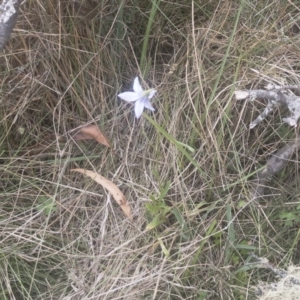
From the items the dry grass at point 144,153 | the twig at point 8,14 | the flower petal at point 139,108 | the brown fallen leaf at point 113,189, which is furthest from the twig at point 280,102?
the twig at point 8,14

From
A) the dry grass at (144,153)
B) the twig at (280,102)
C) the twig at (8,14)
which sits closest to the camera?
the twig at (8,14)

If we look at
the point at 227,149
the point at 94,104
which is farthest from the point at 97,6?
the point at 227,149

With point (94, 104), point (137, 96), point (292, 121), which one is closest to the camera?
point (137, 96)

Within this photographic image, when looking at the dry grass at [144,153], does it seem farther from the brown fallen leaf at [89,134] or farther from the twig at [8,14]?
the twig at [8,14]

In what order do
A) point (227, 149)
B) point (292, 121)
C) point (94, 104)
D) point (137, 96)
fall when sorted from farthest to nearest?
1. point (94, 104)
2. point (227, 149)
3. point (292, 121)
4. point (137, 96)

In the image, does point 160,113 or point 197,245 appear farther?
point 160,113

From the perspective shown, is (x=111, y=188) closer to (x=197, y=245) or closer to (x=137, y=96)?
(x=197, y=245)

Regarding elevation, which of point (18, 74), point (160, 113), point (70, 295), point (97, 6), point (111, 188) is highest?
point (97, 6)
